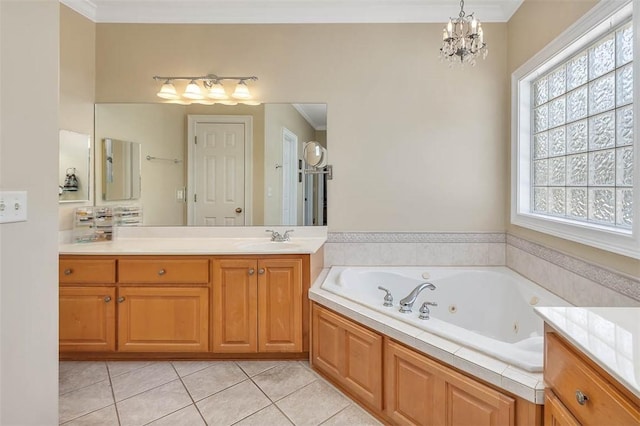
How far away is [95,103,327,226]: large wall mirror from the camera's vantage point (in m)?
2.86

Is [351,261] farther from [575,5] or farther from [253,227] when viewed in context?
[575,5]

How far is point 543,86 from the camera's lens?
2393 mm

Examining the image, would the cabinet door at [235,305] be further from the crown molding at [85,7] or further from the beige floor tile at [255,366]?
the crown molding at [85,7]

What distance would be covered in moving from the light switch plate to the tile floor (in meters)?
1.25

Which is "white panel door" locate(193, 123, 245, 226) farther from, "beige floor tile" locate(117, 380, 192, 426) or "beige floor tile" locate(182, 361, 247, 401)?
"beige floor tile" locate(117, 380, 192, 426)

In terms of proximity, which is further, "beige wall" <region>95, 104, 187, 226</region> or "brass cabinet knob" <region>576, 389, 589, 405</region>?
"beige wall" <region>95, 104, 187, 226</region>

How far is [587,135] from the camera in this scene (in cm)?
194

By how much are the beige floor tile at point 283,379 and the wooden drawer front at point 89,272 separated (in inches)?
48.1

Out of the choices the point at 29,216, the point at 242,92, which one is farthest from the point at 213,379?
the point at 242,92

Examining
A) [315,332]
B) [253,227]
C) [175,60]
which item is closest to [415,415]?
[315,332]

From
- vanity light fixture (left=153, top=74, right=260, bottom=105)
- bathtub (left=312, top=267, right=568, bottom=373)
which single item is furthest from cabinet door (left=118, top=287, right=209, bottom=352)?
vanity light fixture (left=153, top=74, right=260, bottom=105)

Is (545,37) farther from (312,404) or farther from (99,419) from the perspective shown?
(99,419)

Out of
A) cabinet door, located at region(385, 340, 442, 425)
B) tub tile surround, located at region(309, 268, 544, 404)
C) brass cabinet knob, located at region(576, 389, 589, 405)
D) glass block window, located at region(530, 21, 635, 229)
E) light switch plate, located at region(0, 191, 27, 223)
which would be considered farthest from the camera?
glass block window, located at region(530, 21, 635, 229)

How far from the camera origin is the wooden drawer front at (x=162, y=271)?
2.29 meters
